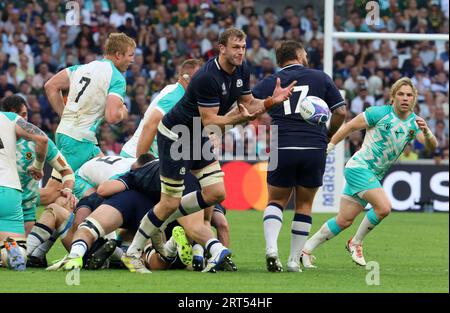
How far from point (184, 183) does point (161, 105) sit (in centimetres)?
103

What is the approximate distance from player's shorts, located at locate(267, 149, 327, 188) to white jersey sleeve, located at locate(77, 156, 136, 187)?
146 centimetres

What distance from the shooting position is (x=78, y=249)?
922 centimetres

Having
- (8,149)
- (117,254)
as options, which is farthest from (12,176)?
(117,254)

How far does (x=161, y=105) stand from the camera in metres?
10.5

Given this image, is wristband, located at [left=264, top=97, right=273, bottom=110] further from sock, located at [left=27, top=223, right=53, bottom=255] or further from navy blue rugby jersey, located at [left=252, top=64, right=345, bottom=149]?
sock, located at [left=27, top=223, right=53, bottom=255]

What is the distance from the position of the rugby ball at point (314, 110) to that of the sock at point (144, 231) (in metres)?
1.63

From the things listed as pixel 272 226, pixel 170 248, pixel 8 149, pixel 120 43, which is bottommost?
pixel 170 248

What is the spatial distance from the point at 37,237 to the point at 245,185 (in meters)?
10.9

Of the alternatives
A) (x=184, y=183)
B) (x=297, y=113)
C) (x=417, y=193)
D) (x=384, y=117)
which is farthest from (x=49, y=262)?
(x=417, y=193)

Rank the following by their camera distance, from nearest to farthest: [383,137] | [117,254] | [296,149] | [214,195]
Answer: [214,195] → [296,149] → [117,254] → [383,137]

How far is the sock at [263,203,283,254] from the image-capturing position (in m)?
9.62

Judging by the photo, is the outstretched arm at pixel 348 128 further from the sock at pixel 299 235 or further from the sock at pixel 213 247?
the sock at pixel 213 247

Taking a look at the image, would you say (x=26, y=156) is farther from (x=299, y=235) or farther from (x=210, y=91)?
(x=299, y=235)
